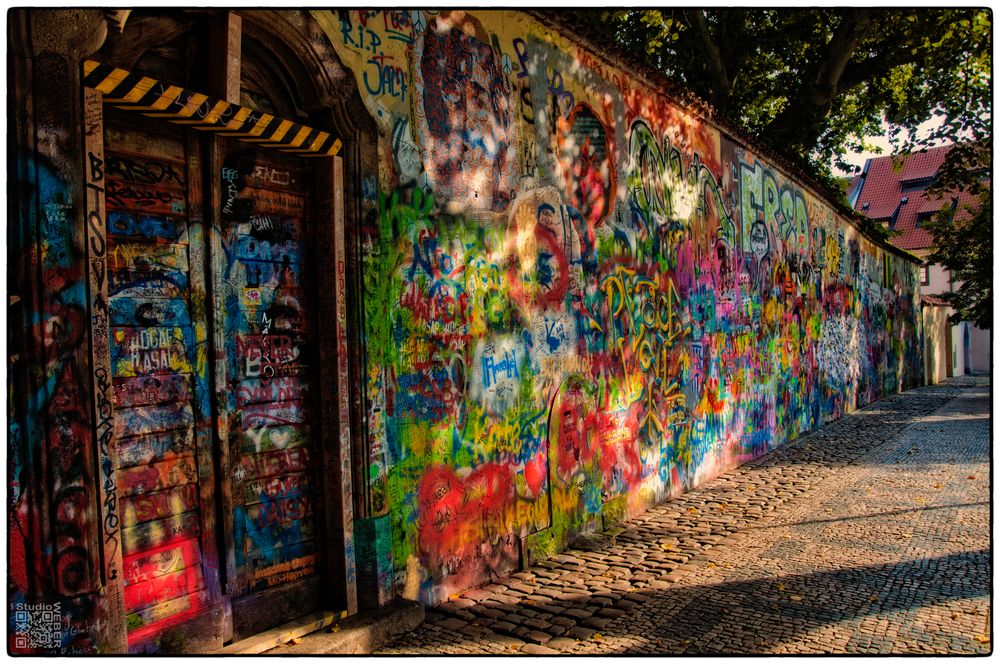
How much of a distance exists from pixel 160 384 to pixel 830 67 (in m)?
17.9

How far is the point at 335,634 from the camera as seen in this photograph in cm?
440

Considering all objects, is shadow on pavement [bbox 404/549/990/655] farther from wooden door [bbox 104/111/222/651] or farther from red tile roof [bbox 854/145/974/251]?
red tile roof [bbox 854/145/974/251]

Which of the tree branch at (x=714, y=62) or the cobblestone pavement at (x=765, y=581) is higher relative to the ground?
the tree branch at (x=714, y=62)

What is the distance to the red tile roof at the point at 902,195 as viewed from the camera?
4525 centimetres

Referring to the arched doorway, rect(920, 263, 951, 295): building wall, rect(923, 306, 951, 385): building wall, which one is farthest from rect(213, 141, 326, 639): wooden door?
rect(920, 263, 951, 295): building wall

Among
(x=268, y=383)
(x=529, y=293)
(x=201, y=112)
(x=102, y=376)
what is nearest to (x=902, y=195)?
(x=529, y=293)

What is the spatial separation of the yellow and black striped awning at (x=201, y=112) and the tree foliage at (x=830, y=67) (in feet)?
41.9

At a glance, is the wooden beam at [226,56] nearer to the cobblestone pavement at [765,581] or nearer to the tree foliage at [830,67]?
the cobblestone pavement at [765,581]

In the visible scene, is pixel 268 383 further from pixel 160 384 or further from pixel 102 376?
pixel 102 376

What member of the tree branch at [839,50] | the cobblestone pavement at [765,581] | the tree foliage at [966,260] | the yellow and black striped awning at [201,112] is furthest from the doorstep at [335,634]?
the tree foliage at [966,260]

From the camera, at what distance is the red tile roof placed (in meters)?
45.2

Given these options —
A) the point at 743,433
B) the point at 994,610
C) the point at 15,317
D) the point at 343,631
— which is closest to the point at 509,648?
the point at 343,631

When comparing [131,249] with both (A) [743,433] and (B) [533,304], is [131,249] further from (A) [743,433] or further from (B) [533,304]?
(A) [743,433]

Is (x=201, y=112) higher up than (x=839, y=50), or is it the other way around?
(x=839, y=50)
